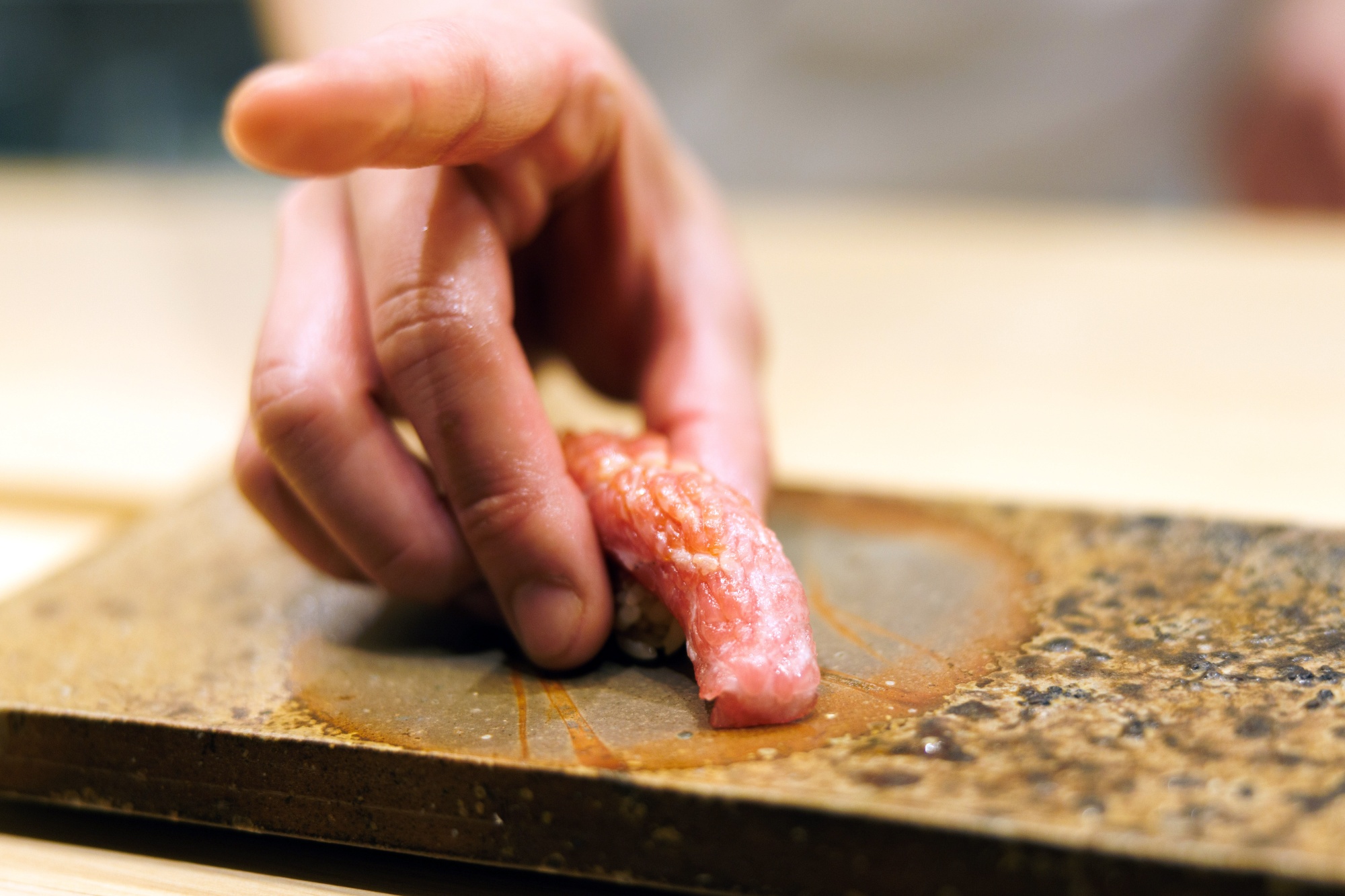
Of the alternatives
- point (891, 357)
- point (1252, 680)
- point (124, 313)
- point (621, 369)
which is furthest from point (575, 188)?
point (124, 313)

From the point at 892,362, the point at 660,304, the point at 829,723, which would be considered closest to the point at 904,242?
the point at 892,362

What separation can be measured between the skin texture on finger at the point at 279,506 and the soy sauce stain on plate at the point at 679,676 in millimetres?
136

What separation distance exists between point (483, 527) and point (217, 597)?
69cm

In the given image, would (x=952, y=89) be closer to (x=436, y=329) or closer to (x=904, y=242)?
(x=904, y=242)

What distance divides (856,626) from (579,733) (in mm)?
473

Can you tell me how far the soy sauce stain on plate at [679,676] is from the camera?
1.30 metres

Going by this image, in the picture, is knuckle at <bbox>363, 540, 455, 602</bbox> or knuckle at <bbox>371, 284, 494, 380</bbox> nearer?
knuckle at <bbox>371, 284, 494, 380</bbox>

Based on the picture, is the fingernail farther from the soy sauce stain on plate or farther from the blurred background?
the blurred background

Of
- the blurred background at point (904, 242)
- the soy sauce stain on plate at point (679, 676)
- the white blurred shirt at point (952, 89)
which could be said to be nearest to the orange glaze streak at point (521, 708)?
the soy sauce stain on plate at point (679, 676)

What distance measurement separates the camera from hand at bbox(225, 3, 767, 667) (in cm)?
118

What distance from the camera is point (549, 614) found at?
4.80ft

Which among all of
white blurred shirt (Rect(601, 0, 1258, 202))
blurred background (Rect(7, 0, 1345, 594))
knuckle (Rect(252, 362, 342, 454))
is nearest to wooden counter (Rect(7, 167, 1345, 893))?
blurred background (Rect(7, 0, 1345, 594))

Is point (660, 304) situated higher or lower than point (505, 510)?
higher

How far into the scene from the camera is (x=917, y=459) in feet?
9.54
